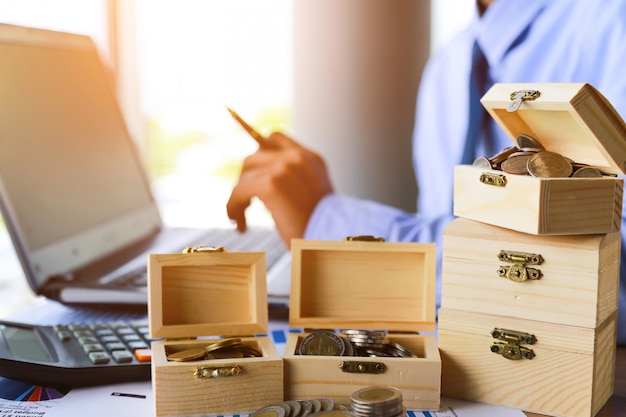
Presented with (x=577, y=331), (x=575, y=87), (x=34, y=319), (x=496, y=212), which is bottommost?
(x=34, y=319)

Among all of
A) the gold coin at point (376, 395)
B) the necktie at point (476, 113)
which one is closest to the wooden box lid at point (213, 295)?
the gold coin at point (376, 395)

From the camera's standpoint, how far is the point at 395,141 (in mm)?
2266

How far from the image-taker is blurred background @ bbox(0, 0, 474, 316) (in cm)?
219

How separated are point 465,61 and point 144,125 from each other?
5.70 feet

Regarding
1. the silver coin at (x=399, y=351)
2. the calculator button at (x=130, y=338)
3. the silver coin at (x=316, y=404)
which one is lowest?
the silver coin at (x=316, y=404)

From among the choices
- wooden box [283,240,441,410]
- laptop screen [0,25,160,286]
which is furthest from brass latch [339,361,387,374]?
laptop screen [0,25,160,286]

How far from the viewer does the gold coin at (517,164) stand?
2.95 feet

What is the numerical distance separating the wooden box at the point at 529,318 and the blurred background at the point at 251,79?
537mm

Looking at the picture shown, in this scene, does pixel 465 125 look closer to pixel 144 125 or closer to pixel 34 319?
pixel 34 319

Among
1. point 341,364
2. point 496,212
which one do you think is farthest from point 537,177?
point 341,364

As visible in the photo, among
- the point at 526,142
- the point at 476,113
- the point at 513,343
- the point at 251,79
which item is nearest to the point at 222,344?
the point at 513,343

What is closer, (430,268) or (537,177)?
(537,177)

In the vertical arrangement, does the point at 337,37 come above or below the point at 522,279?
above

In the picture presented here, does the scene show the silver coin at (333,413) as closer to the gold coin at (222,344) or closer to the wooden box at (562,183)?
the gold coin at (222,344)
